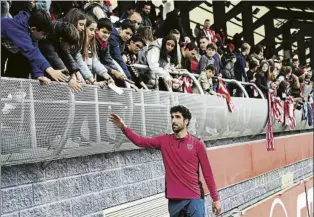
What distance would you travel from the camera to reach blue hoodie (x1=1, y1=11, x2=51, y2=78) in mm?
3766

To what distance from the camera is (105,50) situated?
5113 millimetres

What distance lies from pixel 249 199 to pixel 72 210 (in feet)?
15.5

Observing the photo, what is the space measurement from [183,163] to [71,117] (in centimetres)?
118

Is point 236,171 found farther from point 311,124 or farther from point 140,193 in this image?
point 311,124

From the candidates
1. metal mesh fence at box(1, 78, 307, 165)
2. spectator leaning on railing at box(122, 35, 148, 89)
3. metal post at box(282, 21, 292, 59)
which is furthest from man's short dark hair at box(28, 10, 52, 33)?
metal post at box(282, 21, 292, 59)

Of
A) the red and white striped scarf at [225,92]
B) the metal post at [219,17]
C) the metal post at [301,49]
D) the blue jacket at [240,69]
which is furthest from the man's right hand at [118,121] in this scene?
the metal post at [301,49]

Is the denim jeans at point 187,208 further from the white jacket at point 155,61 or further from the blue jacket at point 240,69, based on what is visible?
the blue jacket at point 240,69

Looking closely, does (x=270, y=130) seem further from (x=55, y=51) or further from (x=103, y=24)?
(x=55, y=51)

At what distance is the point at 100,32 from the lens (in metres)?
4.95

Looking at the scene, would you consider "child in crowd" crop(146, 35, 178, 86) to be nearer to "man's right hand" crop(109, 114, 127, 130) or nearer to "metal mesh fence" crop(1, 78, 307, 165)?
"metal mesh fence" crop(1, 78, 307, 165)

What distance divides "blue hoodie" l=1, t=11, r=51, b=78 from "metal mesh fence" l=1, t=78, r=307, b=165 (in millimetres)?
166

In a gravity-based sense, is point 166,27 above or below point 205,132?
above

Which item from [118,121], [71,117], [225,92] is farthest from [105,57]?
[225,92]

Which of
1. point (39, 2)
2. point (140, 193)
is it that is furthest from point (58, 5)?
point (140, 193)
